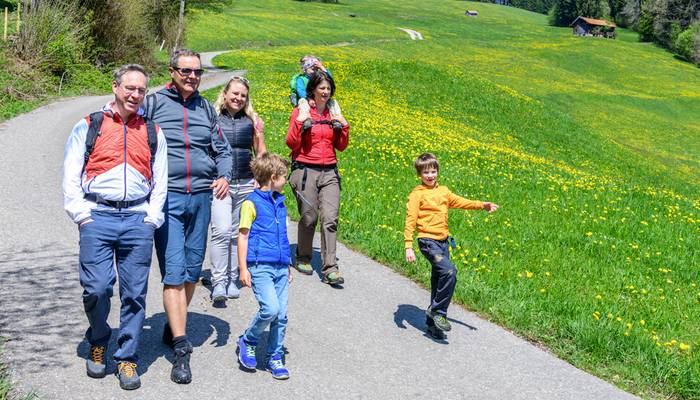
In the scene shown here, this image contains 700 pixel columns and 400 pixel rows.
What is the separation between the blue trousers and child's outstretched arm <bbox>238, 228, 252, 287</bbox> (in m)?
2.03

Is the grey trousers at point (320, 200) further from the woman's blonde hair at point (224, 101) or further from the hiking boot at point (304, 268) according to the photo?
the woman's blonde hair at point (224, 101)

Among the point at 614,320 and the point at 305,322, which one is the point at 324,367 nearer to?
the point at 305,322

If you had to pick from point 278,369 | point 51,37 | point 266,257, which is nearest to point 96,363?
point 278,369

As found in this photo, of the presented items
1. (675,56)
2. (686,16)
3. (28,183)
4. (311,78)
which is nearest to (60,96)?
(28,183)

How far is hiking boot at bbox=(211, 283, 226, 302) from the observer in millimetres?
6809

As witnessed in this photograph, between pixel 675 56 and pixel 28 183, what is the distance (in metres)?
102

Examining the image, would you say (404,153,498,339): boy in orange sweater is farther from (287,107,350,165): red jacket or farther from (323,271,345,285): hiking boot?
(287,107,350,165): red jacket

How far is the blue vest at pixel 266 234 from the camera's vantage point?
5.39 meters

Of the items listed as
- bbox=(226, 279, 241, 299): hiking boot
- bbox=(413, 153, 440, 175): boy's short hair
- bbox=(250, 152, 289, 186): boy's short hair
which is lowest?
bbox=(226, 279, 241, 299): hiking boot

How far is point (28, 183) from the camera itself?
1121cm

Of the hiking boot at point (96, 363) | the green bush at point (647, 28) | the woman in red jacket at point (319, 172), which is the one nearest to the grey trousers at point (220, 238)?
the woman in red jacket at point (319, 172)

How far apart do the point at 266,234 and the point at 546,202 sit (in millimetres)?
9727

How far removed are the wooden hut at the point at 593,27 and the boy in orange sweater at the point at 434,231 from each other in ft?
423

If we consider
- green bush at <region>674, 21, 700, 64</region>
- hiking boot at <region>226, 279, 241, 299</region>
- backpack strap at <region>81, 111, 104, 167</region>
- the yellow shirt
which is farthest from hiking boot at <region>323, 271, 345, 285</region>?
green bush at <region>674, 21, 700, 64</region>
